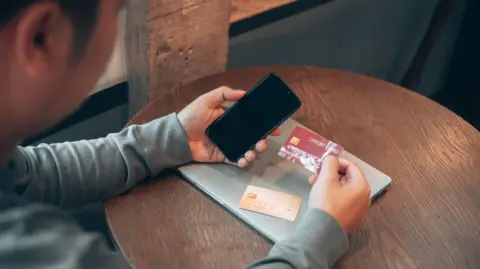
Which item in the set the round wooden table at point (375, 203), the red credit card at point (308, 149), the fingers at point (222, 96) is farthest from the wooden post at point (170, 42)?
the red credit card at point (308, 149)

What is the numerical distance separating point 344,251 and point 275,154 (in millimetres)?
219

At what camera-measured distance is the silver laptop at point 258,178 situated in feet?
2.81

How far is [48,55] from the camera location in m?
0.49

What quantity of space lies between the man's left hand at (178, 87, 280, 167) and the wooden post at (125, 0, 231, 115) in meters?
0.24

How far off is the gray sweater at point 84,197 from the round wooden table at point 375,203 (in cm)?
4

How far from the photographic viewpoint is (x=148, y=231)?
32.2 inches

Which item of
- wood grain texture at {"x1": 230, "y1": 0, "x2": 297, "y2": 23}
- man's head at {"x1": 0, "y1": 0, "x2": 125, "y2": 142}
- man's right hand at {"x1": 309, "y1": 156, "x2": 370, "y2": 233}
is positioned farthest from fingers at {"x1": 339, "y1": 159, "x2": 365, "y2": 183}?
wood grain texture at {"x1": 230, "y1": 0, "x2": 297, "y2": 23}

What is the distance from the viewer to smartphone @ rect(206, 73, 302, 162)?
0.91m

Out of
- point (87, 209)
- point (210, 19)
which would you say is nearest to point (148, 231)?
point (87, 209)

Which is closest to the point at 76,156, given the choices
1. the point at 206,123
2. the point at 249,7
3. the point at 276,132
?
the point at 206,123

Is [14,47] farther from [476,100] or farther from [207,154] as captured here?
[476,100]

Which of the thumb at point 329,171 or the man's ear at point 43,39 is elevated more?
the man's ear at point 43,39

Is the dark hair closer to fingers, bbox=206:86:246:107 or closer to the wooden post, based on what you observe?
fingers, bbox=206:86:246:107

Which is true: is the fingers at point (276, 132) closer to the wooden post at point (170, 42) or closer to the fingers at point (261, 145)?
the fingers at point (261, 145)
